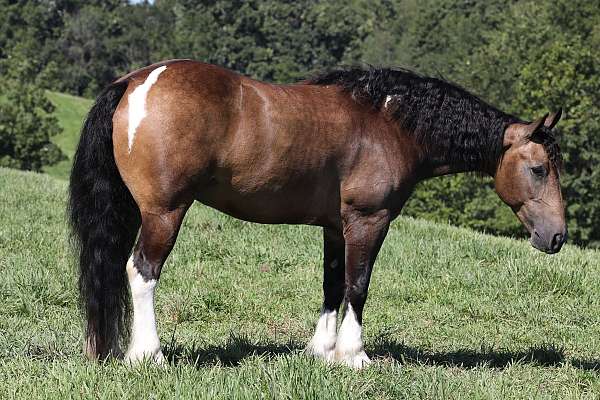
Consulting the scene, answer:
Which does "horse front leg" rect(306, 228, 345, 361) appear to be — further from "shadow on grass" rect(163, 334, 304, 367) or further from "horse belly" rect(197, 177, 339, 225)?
"horse belly" rect(197, 177, 339, 225)

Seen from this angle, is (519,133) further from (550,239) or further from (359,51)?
(359,51)

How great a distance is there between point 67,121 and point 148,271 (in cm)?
4824

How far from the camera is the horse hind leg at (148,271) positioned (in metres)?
4.54

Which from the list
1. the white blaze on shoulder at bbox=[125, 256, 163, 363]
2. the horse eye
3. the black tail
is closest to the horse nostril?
the horse eye

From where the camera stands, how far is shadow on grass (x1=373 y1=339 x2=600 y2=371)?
5.62m

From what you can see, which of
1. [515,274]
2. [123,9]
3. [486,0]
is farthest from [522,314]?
[123,9]

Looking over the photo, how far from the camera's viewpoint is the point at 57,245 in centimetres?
889

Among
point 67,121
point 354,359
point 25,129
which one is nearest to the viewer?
point 354,359

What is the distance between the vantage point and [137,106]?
4488mm

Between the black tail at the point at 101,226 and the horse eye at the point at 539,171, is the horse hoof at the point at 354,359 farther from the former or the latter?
the horse eye at the point at 539,171

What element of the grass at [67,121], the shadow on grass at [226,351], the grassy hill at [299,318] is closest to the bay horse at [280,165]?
the shadow on grass at [226,351]

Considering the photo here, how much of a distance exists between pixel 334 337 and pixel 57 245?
462 centimetres

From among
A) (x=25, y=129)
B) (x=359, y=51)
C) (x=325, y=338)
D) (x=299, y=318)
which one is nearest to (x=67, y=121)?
(x=25, y=129)

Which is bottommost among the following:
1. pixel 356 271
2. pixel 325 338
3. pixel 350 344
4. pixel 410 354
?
pixel 410 354
